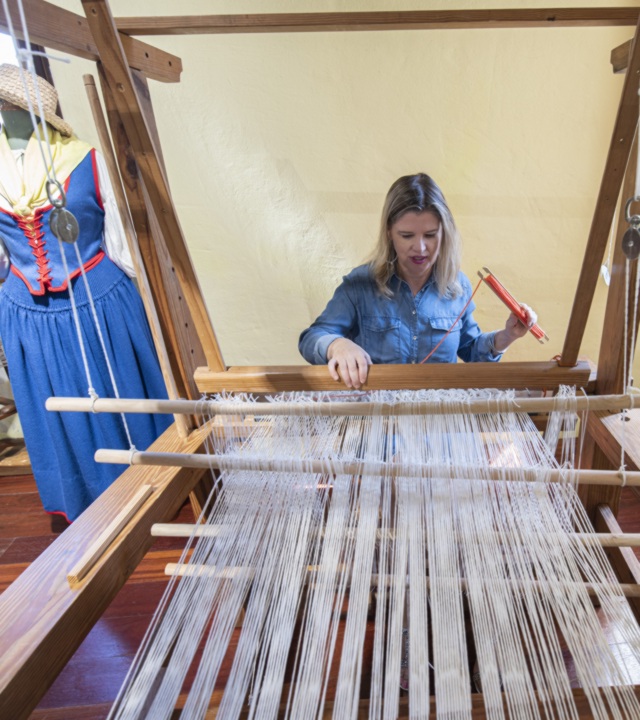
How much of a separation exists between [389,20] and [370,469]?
2.91ft

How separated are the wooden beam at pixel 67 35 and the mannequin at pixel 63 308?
616mm

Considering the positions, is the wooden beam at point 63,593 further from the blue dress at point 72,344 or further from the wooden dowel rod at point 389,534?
the blue dress at point 72,344


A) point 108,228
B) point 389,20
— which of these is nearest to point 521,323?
point 389,20

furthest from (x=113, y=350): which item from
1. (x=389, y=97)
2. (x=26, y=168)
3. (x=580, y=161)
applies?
(x=580, y=161)

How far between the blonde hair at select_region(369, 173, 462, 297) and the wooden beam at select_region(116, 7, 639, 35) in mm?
356

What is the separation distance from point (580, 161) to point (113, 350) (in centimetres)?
193

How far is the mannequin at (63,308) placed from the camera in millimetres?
1507

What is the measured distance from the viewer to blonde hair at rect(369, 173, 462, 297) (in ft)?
4.11

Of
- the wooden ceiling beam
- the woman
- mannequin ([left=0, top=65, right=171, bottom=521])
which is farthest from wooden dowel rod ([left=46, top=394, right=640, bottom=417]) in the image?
the wooden ceiling beam

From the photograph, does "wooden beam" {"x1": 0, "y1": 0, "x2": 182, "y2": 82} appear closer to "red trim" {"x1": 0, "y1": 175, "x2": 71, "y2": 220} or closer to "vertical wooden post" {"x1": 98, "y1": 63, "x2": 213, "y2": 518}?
"vertical wooden post" {"x1": 98, "y1": 63, "x2": 213, "y2": 518}

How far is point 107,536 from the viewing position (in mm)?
837

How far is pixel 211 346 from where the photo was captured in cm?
115

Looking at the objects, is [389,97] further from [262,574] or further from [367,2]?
[262,574]

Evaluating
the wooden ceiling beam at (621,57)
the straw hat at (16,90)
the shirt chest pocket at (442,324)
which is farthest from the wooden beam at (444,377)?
the straw hat at (16,90)
